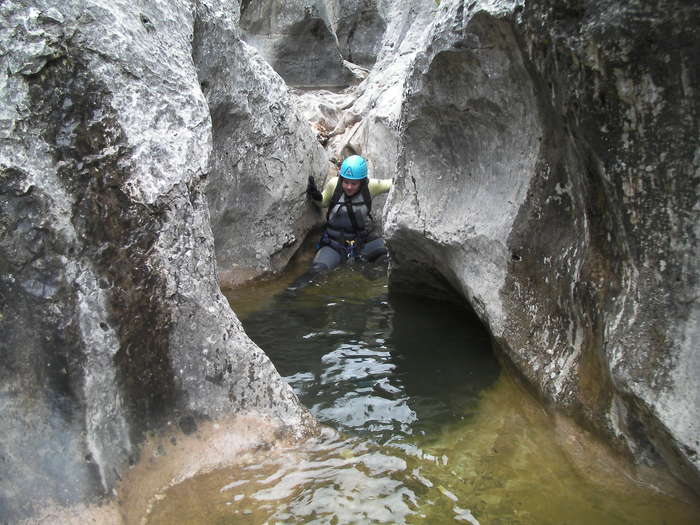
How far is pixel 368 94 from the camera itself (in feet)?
39.6

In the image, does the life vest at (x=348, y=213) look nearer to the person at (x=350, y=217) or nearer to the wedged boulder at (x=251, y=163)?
the person at (x=350, y=217)

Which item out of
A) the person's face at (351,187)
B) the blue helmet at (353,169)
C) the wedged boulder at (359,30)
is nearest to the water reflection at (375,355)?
the person's face at (351,187)

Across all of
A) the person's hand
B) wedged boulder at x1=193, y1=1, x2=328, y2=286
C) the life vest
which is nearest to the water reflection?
wedged boulder at x1=193, y1=1, x2=328, y2=286

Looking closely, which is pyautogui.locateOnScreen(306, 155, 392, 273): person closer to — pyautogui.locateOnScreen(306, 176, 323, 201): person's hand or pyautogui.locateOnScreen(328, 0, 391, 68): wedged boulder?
pyautogui.locateOnScreen(306, 176, 323, 201): person's hand

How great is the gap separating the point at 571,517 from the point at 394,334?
289 centimetres

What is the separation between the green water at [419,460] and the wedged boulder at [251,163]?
89.2 inches

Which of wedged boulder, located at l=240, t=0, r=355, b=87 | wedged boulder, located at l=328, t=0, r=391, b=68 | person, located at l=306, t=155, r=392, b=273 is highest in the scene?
wedged boulder, located at l=328, t=0, r=391, b=68

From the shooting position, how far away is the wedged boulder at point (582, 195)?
280cm

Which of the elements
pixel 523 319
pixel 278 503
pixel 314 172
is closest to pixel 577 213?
pixel 523 319

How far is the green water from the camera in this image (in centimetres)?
309

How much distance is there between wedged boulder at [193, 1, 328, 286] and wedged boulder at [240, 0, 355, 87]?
12573 mm

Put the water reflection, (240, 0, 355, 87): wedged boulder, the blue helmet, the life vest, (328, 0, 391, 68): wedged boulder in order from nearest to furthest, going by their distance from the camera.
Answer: the water reflection, the blue helmet, the life vest, (240, 0, 355, 87): wedged boulder, (328, 0, 391, 68): wedged boulder

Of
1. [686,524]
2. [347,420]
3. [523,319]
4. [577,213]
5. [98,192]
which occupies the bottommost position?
[686,524]

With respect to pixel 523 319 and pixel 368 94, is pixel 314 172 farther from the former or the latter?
pixel 523 319
